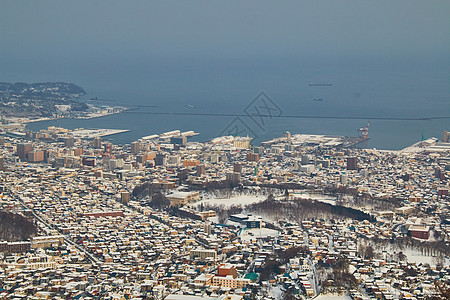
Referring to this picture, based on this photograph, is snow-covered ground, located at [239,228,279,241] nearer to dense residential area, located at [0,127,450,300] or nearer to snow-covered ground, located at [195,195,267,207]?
dense residential area, located at [0,127,450,300]

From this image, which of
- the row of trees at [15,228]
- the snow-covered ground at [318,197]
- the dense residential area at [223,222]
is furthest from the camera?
the snow-covered ground at [318,197]

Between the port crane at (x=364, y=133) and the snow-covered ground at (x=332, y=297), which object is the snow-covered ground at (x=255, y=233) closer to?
the snow-covered ground at (x=332, y=297)

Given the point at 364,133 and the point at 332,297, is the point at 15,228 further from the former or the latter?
the point at 364,133

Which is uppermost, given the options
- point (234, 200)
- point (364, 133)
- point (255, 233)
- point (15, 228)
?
point (364, 133)

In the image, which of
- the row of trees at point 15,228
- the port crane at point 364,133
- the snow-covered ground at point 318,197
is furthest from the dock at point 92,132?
the row of trees at point 15,228

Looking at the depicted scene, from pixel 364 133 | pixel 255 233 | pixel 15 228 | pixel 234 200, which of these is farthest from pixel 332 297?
pixel 364 133

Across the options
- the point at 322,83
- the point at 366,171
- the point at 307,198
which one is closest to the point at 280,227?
the point at 307,198

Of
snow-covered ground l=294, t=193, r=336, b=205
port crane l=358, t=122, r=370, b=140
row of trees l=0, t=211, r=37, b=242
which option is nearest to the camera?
row of trees l=0, t=211, r=37, b=242

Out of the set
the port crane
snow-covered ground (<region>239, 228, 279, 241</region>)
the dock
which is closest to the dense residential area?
snow-covered ground (<region>239, 228, 279, 241</region>)
